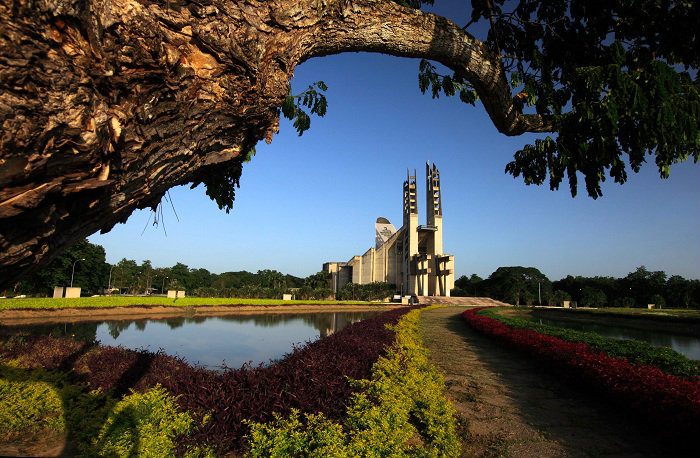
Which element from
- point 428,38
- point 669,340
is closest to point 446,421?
point 428,38

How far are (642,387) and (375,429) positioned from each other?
4.23 metres

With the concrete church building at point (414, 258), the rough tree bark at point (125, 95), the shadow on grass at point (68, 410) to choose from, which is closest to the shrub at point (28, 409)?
the shadow on grass at point (68, 410)

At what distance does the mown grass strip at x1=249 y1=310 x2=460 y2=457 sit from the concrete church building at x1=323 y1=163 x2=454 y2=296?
50.9 meters

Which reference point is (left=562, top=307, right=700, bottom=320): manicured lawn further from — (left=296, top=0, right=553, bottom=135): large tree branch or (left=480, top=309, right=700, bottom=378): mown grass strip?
(left=296, top=0, right=553, bottom=135): large tree branch

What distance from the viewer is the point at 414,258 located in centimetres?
5700

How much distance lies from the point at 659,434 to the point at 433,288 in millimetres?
53826

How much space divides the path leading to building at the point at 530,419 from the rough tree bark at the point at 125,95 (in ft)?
13.3

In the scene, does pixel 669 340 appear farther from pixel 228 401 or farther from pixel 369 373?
pixel 228 401

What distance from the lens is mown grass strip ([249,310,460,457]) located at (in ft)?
10.9

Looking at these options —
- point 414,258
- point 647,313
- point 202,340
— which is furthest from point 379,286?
point 202,340

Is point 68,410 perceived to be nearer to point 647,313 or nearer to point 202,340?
point 202,340

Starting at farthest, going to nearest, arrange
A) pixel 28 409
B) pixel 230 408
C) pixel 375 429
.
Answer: pixel 28 409
pixel 230 408
pixel 375 429

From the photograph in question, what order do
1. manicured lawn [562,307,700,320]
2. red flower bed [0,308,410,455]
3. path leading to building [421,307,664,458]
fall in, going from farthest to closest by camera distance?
1. manicured lawn [562,307,700,320]
2. path leading to building [421,307,664,458]
3. red flower bed [0,308,410,455]

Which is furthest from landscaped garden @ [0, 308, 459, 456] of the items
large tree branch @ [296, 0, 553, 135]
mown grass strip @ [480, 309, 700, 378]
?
mown grass strip @ [480, 309, 700, 378]
